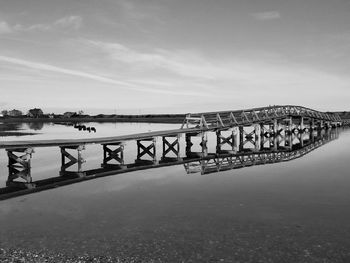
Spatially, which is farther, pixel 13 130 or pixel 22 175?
pixel 13 130

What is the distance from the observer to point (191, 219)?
35.4 feet

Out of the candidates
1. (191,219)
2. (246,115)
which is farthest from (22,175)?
(246,115)

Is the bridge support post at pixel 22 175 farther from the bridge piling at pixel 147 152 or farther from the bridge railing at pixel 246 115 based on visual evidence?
the bridge railing at pixel 246 115

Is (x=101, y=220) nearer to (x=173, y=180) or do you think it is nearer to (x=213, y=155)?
(x=173, y=180)

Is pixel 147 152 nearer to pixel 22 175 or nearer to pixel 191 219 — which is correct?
pixel 22 175

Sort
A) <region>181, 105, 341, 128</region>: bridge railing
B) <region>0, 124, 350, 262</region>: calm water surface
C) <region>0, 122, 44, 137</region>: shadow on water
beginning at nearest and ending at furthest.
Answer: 1. <region>0, 124, 350, 262</region>: calm water surface
2. <region>181, 105, 341, 128</region>: bridge railing
3. <region>0, 122, 44, 137</region>: shadow on water

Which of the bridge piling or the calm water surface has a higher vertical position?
the bridge piling

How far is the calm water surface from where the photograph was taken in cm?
830

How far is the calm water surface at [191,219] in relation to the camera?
8.30 meters

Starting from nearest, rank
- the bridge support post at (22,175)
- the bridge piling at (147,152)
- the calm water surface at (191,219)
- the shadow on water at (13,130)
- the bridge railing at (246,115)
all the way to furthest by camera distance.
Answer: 1. the calm water surface at (191,219)
2. the bridge support post at (22,175)
3. the bridge piling at (147,152)
4. the bridge railing at (246,115)
5. the shadow on water at (13,130)

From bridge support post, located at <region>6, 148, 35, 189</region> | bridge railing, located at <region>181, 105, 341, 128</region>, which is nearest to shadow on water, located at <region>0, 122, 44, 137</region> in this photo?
bridge railing, located at <region>181, 105, 341, 128</region>

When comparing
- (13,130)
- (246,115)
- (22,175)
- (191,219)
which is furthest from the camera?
(13,130)

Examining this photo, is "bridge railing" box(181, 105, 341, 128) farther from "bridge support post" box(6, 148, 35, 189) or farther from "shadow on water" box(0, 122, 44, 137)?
"shadow on water" box(0, 122, 44, 137)

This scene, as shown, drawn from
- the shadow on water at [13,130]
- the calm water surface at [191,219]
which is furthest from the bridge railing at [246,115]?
the shadow on water at [13,130]
